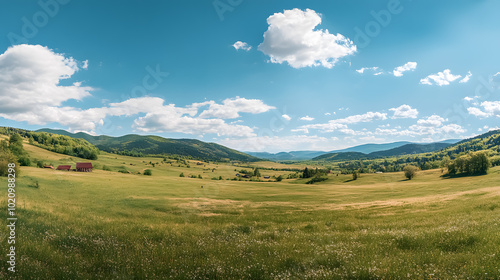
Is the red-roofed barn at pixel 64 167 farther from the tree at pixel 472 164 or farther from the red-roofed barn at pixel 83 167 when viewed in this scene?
the tree at pixel 472 164

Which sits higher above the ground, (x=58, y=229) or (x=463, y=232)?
(x=463, y=232)

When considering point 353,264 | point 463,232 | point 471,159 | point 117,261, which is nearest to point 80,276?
point 117,261

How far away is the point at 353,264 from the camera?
8.02 metres

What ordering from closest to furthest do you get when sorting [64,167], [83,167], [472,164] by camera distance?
[472,164] → [64,167] → [83,167]

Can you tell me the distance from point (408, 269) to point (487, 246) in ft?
14.0

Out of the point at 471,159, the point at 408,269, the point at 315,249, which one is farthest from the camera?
the point at 471,159

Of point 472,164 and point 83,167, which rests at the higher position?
point 472,164

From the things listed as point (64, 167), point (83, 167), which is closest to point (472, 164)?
point (83, 167)

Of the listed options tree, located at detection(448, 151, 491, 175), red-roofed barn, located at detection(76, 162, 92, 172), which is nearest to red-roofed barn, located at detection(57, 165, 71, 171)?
red-roofed barn, located at detection(76, 162, 92, 172)

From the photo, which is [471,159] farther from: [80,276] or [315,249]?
[80,276]

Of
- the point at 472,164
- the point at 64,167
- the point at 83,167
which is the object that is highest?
the point at 472,164

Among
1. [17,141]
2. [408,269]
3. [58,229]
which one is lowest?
[58,229]

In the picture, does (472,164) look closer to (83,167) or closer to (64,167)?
(83,167)

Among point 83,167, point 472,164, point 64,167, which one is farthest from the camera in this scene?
point 83,167
